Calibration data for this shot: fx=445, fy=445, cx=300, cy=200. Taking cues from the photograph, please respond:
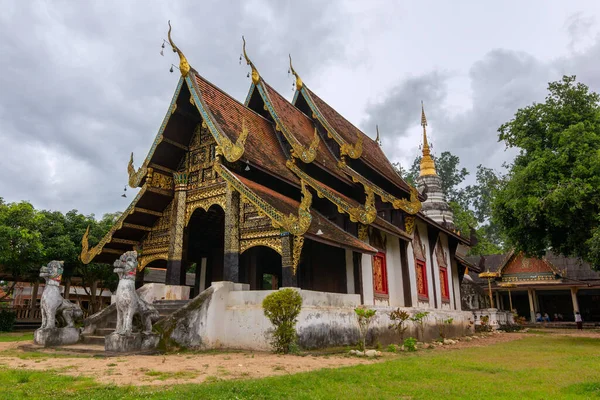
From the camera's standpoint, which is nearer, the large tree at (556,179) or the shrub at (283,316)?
the shrub at (283,316)

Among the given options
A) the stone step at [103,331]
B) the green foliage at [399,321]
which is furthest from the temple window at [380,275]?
the stone step at [103,331]

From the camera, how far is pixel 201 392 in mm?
4004

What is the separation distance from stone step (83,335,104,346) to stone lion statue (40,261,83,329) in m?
0.36

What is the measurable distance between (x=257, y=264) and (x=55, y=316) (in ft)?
16.8

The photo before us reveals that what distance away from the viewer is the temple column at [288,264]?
7871 millimetres

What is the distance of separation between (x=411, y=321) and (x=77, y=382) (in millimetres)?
8306

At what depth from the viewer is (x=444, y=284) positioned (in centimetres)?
1512

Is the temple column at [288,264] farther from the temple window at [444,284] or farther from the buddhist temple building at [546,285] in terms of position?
the buddhist temple building at [546,285]

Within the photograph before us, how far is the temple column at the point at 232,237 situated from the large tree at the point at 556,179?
7.71m

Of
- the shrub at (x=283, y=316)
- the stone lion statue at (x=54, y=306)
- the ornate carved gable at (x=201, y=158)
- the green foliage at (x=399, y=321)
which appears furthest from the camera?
the ornate carved gable at (x=201, y=158)

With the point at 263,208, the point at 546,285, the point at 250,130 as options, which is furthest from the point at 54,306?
the point at 546,285

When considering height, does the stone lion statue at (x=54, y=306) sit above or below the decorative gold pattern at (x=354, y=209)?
below

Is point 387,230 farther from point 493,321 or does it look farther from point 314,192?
point 493,321

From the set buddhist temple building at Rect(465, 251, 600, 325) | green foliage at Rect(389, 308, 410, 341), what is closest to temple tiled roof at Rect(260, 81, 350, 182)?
green foliage at Rect(389, 308, 410, 341)
